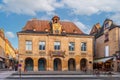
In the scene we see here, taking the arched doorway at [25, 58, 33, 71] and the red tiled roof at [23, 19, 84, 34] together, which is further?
the red tiled roof at [23, 19, 84, 34]

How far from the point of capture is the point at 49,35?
201 feet

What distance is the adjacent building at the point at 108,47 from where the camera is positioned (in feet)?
183

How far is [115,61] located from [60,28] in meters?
14.3

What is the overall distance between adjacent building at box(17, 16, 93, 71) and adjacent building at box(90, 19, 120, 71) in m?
3.38

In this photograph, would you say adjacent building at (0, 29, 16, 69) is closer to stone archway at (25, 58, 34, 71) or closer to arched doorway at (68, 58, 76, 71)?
stone archway at (25, 58, 34, 71)

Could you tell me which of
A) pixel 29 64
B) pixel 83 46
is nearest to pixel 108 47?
pixel 83 46

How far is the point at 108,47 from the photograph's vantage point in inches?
2388

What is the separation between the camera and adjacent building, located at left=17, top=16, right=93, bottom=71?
5978 cm

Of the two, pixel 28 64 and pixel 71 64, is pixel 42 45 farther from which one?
pixel 71 64

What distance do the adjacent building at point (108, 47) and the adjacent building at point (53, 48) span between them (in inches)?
133

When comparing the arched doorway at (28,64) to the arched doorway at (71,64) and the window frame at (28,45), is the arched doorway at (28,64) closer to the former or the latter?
the window frame at (28,45)

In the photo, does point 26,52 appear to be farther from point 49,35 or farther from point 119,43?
point 119,43

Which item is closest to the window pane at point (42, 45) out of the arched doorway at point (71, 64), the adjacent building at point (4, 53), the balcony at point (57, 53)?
the balcony at point (57, 53)

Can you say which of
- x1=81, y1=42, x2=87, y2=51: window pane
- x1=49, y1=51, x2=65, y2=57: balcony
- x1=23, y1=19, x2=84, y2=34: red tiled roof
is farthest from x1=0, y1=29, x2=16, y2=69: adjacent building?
x1=81, y1=42, x2=87, y2=51: window pane
